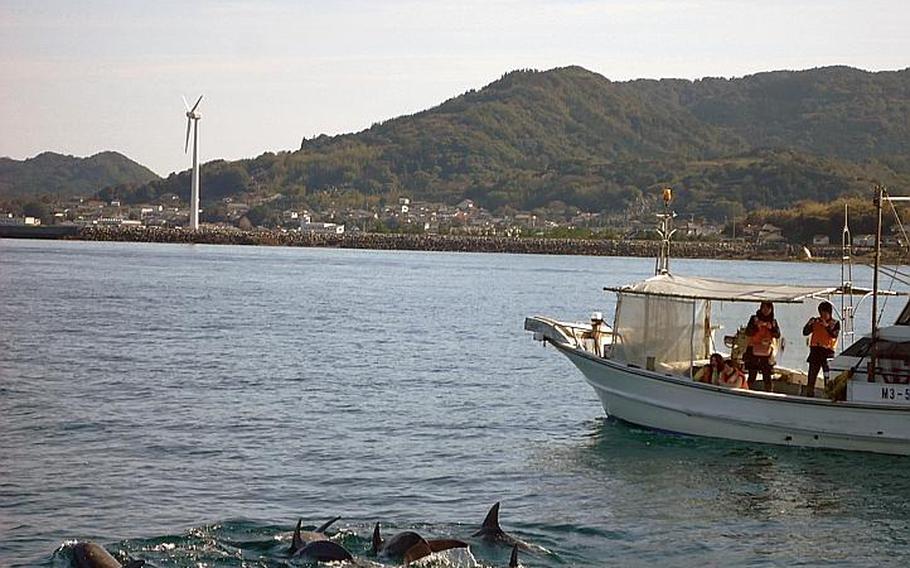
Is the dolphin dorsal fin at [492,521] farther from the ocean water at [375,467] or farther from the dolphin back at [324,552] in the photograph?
the dolphin back at [324,552]

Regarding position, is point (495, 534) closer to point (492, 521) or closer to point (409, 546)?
point (492, 521)

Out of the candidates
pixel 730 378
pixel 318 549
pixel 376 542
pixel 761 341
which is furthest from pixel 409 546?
pixel 761 341

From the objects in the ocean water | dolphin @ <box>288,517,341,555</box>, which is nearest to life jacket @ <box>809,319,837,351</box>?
the ocean water

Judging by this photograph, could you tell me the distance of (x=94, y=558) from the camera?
52.4 feet

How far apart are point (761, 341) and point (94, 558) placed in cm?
1426

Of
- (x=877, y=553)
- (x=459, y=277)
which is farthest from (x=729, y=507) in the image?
(x=459, y=277)

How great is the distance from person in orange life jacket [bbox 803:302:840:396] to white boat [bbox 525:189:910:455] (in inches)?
13.3

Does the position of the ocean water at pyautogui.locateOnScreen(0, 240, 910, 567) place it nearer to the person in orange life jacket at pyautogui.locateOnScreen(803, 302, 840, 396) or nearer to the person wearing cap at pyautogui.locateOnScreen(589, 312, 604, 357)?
the person in orange life jacket at pyautogui.locateOnScreen(803, 302, 840, 396)

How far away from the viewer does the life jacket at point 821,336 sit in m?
24.5

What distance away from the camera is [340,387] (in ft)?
116

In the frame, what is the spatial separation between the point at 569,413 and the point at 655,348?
5.37 meters

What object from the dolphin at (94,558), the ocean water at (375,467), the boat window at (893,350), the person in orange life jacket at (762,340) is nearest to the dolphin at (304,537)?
the ocean water at (375,467)

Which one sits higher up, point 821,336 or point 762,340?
point 821,336

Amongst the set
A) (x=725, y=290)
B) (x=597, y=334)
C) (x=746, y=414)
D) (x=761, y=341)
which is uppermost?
(x=725, y=290)
